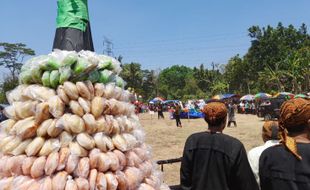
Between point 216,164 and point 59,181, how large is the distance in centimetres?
169

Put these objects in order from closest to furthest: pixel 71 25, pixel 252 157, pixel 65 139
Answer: pixel 65 139
pixel 71 25
pixel 252 157

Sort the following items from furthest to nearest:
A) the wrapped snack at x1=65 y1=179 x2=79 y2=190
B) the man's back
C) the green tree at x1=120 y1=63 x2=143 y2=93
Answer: the green tree at x1=120 y1=63 x2=143 y2=93 → the man's back → the wrapped snack at x1=65 y1=179 x2=79 y2=190

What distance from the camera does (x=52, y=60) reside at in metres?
2.28

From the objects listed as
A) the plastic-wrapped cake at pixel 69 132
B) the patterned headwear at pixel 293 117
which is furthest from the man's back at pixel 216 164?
the plastic-wrapped cake at pixel 69 132

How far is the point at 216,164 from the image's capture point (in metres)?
3.37

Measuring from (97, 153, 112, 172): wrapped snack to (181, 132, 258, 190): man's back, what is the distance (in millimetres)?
1479

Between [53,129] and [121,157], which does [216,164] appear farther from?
[53,129]

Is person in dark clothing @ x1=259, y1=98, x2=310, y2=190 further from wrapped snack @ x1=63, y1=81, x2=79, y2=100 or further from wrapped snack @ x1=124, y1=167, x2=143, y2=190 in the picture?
wrapped snack @ x1=63, y1=81, x2=79, y2=100

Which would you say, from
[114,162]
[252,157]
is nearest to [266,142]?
[252,157]

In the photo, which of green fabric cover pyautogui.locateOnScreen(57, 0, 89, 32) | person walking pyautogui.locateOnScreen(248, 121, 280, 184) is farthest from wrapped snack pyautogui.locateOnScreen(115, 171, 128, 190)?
person walking pyautogui.locateOnScreen(248, 121, 280, 184)

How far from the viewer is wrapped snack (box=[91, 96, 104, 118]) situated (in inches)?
86.6

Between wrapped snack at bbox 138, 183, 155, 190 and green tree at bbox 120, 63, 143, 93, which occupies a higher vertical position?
green tree at bbox 120, 63, 143, 93

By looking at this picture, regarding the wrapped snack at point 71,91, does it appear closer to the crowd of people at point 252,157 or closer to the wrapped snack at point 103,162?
the wrapped snack at point 103,162

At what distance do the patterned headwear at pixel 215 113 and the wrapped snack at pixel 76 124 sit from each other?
5.41ft
